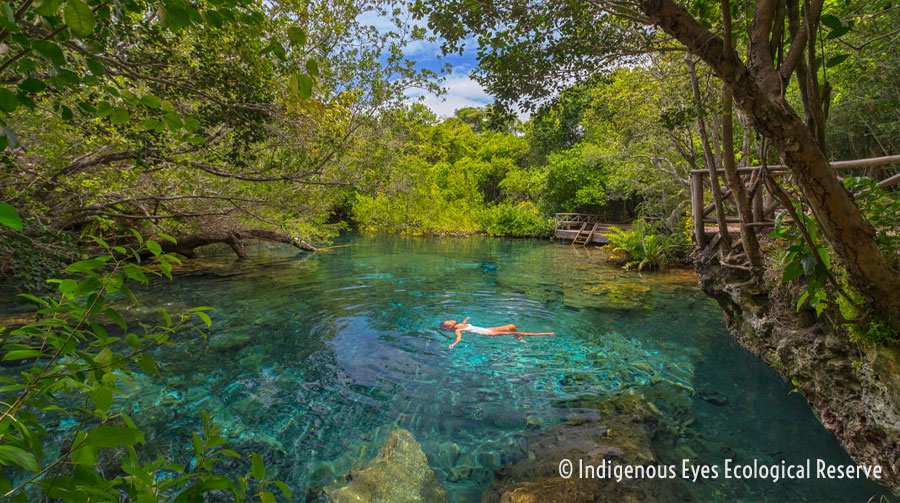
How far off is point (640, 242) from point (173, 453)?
46.2 ft

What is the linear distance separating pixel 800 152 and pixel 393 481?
3831 millimetres

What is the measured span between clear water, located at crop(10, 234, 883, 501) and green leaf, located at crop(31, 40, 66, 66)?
3.05 metres

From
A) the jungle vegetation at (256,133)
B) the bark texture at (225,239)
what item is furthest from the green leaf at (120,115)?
the bark texture at (225,239)

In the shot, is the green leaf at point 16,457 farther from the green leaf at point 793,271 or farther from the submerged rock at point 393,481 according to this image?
the green leaf at point 793,271

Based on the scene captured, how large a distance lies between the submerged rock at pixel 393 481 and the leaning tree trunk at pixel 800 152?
11.4 feet

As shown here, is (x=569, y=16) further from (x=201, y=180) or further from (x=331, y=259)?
(x=331, y=259)

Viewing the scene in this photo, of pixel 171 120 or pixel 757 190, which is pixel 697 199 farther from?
pixel 171 120

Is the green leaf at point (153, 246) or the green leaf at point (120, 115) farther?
the green leaf at point (120, 115)

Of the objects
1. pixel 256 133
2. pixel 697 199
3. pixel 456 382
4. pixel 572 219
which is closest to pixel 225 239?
pixel 256 133

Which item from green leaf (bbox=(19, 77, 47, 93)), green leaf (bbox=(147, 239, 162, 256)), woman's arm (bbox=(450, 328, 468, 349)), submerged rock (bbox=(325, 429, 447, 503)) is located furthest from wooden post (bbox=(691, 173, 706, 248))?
green leaf (bbox=(19, 77, 47, 93))

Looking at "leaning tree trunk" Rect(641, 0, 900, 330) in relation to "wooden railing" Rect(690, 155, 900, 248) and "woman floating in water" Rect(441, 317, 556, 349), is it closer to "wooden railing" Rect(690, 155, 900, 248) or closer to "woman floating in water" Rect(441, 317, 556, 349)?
"wooden railing" Rect(690, 155, 900, 248)

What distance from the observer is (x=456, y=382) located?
180 inches

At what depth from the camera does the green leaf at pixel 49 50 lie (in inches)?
44.9

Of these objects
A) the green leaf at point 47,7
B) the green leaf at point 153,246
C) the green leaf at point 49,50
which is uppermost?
the green leaf at point 47,7
